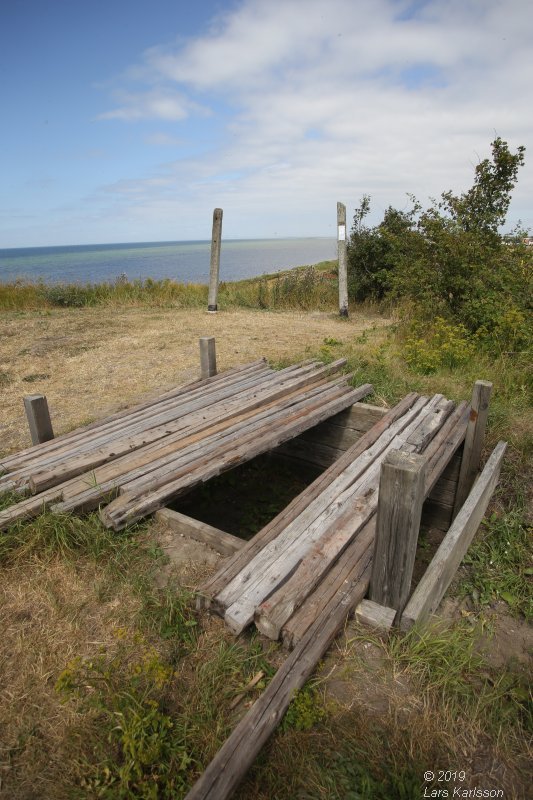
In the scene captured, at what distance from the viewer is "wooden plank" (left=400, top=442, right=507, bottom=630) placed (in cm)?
232

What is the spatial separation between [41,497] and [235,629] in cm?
170

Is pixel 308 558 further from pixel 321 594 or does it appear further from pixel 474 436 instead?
pixel 474 436

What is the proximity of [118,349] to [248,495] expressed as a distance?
4022mm

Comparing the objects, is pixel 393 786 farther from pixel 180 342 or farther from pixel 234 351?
pixel 180 342

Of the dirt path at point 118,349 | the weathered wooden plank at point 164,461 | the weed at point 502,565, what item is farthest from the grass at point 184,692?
the dirt path at point 118,349

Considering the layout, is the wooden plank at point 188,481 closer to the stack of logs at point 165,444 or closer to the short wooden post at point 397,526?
the stack of logs at point 165,444

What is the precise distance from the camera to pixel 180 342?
26.7 feet

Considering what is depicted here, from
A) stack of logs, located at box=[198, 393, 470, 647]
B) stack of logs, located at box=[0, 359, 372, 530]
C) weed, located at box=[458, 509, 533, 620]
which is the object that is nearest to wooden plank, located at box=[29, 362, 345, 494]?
stack of logs, located at box=[0, 359, 372, 530]

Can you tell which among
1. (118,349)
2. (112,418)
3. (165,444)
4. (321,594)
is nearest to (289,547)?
(321,594)

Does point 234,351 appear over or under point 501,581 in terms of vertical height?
over

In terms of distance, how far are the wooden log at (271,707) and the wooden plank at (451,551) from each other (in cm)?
28

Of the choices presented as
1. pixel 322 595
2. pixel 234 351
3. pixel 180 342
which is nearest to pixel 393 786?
pixel 322 595

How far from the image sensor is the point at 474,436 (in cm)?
402

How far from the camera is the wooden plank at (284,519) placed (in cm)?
238
